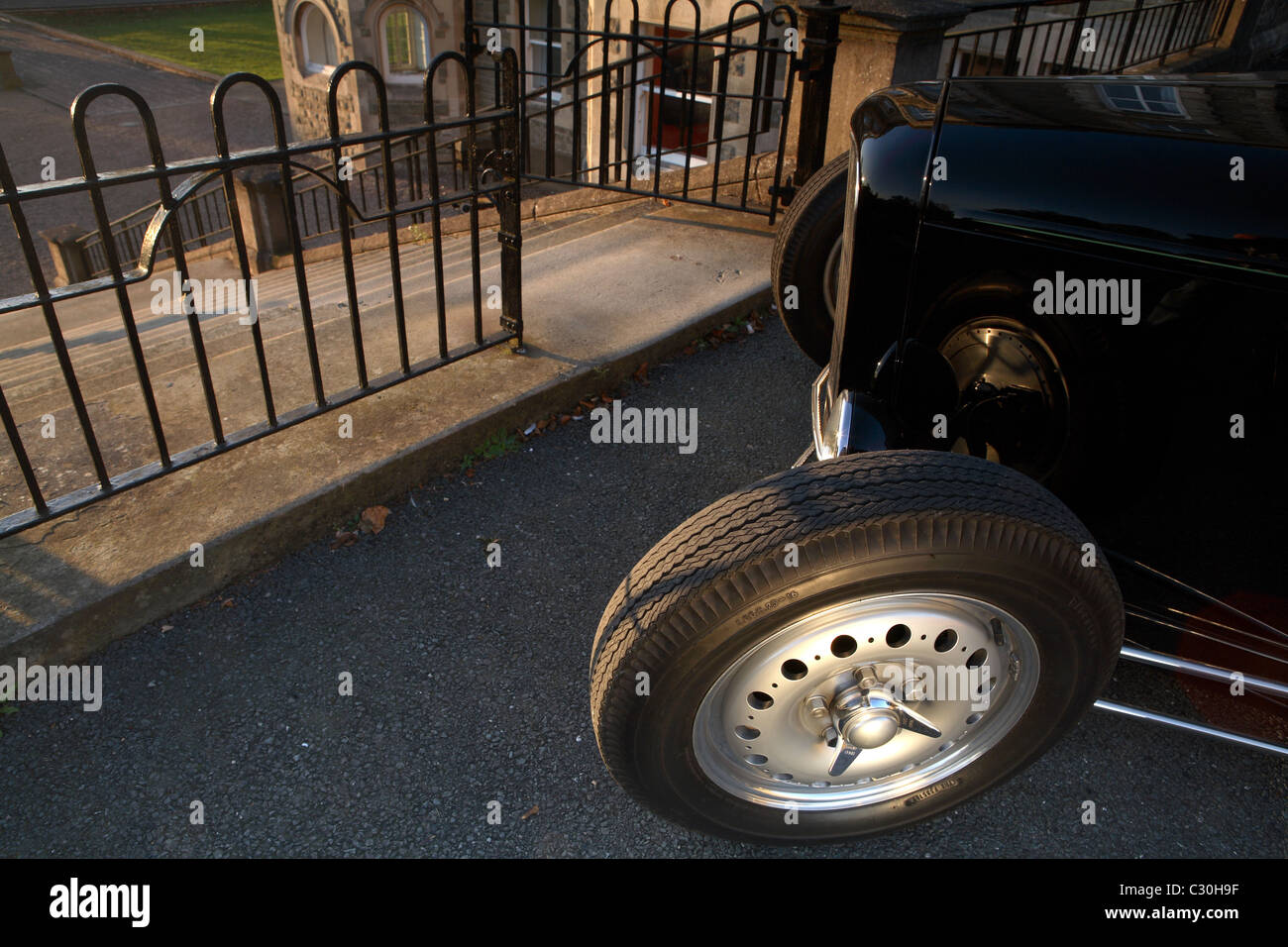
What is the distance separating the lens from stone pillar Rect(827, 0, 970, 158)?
5387mm

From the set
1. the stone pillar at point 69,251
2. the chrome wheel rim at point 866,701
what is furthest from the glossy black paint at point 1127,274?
the stone pillar at point 69,251

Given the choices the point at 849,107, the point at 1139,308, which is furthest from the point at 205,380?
the point at 849,107

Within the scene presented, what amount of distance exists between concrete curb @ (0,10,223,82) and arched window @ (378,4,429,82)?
760 cm

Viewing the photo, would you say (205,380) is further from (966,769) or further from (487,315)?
(966,769)

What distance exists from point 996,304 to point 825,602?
1.04 meters

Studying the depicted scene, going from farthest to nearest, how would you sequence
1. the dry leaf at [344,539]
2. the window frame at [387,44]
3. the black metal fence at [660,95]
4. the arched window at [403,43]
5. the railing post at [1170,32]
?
the arched window at [403,43] < the window frame at [387,44] < the railing post at [1170,32] < the black metal fence at [660,95] < the dry leaf at [344,539]

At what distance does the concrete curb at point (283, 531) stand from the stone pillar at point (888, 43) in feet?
9.00

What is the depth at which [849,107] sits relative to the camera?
19.5ft

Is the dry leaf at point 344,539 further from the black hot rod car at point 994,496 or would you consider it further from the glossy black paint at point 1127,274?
the glossy black paint at point 1127,274

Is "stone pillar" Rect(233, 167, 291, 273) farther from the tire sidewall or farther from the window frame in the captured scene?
the window frame

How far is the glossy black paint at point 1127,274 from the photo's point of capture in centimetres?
192

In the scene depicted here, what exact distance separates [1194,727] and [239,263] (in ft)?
12.2

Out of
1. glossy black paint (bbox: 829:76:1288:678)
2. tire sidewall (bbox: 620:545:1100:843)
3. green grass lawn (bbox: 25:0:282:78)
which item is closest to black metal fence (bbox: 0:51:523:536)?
glossy black paint (bbox: 829:76:1288:678)
